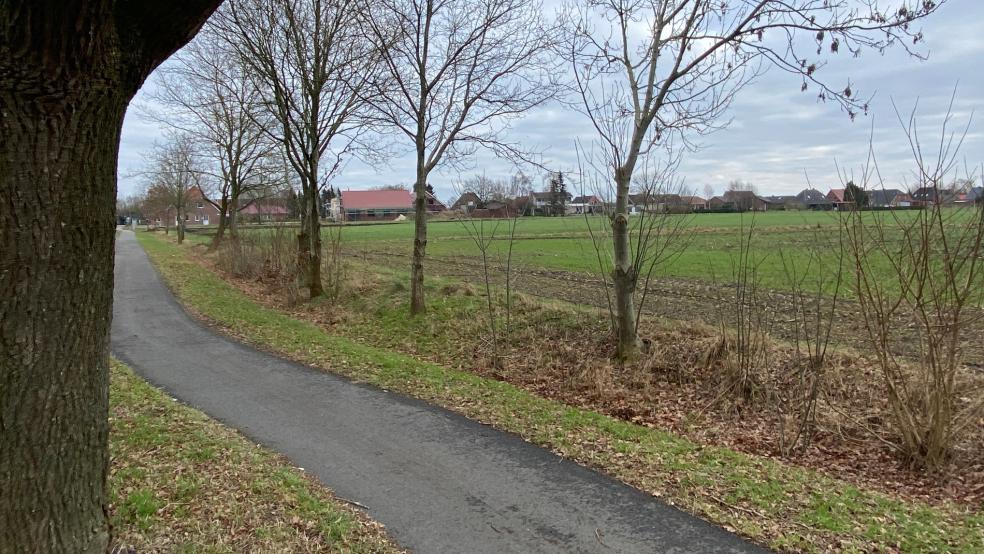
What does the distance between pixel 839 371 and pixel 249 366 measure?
28.0 ft

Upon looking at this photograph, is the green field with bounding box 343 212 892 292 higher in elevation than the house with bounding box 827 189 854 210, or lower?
lower

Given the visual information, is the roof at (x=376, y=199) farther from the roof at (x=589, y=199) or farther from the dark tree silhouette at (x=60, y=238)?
the dark tree silhouette at (x=60, y=238)

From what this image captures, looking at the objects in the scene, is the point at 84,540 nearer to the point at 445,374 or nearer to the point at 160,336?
the point at 445,374

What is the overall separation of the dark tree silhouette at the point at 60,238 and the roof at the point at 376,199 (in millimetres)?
112438

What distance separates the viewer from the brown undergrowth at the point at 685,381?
645 centimetres

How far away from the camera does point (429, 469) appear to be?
5211 millimetres

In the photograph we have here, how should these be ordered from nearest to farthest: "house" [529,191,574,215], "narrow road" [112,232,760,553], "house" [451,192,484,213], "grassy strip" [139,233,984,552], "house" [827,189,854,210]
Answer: "narrow road" [112,232,760,553] → "grassy strip" [139,233,984,552] → "house" [827,189,854,210] → "house" [529,191,574,215] → "house" [451,192,484,213]

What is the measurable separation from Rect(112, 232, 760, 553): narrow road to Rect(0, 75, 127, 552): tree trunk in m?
2.09

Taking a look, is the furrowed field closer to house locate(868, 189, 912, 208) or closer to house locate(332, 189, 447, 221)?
house locate(868, 189, 912, 208)

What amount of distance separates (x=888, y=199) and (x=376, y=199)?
393ft

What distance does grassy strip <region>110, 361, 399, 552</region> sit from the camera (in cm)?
375

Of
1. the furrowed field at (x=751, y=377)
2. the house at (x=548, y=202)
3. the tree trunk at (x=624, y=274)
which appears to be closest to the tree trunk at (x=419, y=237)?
the furrowed field at (x=751, y=377)

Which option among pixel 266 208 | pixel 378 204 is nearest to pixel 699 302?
pixel 266 208

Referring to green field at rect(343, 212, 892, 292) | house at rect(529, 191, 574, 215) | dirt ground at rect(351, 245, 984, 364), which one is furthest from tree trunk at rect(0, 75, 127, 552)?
house at rect(529, 191, 574, 215)
